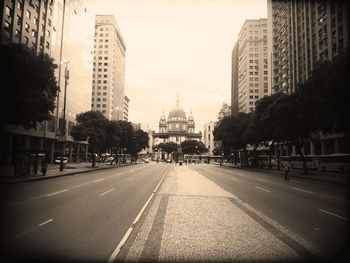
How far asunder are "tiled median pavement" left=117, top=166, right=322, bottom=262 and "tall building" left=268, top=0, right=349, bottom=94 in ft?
130

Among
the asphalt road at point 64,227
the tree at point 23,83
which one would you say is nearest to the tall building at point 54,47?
the tree at point 23,83

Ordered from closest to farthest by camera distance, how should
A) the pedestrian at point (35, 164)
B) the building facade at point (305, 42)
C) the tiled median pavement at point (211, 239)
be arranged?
the tiled median pavement at point (211, 239) → the pedestrian at point (35, 164) → the building facade at point (305, 42)

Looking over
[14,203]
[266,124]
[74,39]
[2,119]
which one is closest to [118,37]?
[74,39]

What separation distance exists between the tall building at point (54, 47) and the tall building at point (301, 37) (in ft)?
114

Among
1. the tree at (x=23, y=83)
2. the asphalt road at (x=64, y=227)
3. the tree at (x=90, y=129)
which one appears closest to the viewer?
the asphalt road at (x=64, y=227)

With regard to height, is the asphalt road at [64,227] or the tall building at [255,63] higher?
the tall building at [255,63]

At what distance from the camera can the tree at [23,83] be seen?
2350 centimetres

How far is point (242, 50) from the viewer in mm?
142750

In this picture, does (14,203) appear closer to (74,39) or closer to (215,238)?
(215,238)

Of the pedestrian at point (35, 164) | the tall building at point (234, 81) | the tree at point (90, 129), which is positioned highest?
the tall building at point (234, 81)

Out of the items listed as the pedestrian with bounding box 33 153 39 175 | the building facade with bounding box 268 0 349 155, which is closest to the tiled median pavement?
the pedestrian with bounding box 33 153 39 175

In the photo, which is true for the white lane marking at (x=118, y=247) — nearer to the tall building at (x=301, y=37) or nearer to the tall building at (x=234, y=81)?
the tall building at (x=301, y=37)

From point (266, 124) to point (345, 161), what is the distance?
10.6m

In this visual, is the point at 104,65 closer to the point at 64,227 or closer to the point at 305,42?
the point at 305,42
